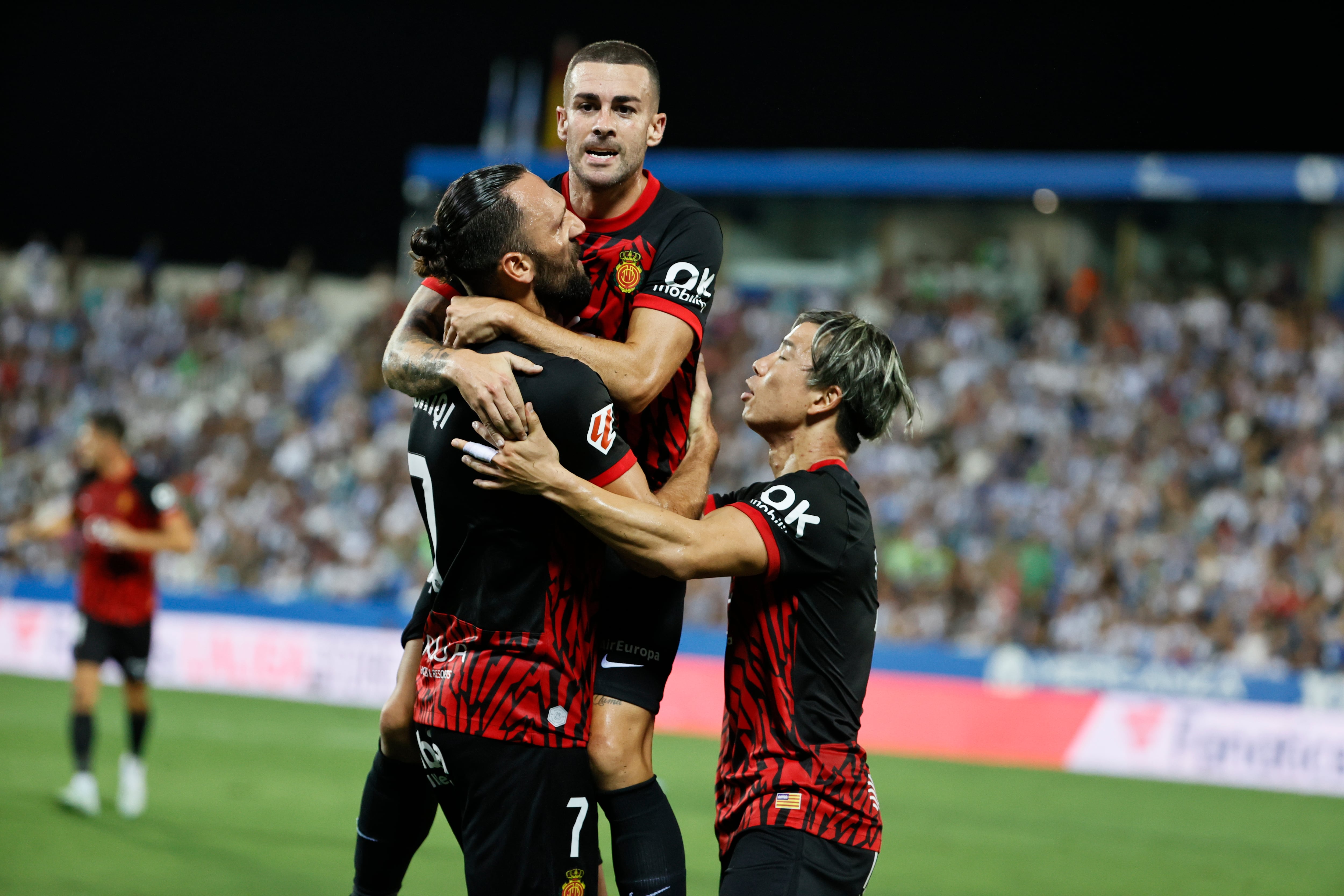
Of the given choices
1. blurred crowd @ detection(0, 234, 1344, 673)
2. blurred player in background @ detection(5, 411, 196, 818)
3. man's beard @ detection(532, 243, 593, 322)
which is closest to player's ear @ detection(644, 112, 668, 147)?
man's beard @ detection(532, 243, 593, 322)

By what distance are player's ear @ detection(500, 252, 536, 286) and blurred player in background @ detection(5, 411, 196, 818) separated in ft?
23.4

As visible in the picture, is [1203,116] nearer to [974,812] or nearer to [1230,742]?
[1230,742]

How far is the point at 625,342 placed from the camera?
4.29 metres

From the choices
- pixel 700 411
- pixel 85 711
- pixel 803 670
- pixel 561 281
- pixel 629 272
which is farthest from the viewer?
pixel 85 711

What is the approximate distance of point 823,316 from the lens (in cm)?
433

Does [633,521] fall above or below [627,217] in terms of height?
below

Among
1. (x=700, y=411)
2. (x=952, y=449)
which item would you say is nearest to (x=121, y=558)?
(x=700, y=411)

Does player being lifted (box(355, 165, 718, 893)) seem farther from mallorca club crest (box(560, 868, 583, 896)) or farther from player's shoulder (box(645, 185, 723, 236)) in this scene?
player's shoulder (box(645, 185, 723, 236))

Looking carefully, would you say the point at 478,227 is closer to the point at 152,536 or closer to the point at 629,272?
the point at 629,272

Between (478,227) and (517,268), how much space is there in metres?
0.15

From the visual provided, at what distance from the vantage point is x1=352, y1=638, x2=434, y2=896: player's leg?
4340 millimetres

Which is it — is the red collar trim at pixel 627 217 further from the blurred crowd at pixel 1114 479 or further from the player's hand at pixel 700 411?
the blurred crowd at pixel 1114 479

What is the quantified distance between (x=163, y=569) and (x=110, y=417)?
11.0 m

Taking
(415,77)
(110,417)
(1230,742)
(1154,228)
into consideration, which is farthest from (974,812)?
(415,77)
